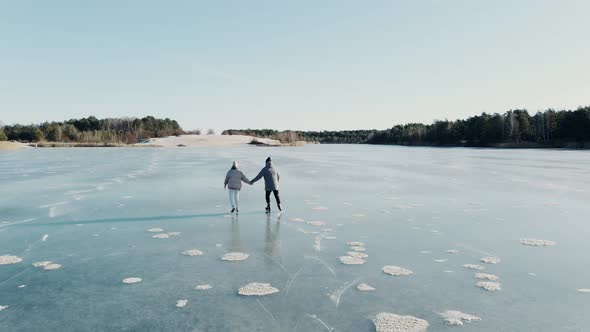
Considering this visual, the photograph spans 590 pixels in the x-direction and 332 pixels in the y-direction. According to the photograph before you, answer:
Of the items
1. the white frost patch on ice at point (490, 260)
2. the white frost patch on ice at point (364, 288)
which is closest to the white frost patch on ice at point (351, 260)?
the white frost patch on ice at point (364, 288)

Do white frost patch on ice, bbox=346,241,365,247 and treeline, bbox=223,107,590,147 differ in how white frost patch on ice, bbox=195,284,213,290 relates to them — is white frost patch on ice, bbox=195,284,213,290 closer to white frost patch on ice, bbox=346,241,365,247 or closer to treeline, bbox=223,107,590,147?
white frost patch on ice, bbox=346,241,365,247

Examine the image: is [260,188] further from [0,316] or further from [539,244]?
[0,316]

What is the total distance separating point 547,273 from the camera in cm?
638

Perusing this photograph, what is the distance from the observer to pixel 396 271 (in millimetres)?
6480

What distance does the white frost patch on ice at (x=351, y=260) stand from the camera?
273 inches

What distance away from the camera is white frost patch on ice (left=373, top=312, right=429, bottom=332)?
4.42 meters

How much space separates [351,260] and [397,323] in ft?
8.37

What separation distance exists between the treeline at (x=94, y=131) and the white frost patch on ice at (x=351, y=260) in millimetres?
115877

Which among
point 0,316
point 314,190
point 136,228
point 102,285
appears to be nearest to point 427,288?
point 102,285

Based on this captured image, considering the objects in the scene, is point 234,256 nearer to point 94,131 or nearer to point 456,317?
point 456,317

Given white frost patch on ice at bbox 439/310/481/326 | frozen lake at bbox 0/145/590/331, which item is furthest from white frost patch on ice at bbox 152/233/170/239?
white frost patch on ice at bbox 439/310/481/326

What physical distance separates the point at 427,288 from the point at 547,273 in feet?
7.24

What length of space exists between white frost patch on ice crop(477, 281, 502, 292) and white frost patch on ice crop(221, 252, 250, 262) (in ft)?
12.5

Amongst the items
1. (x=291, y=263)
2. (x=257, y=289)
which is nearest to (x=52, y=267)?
(x=257, y=289)
